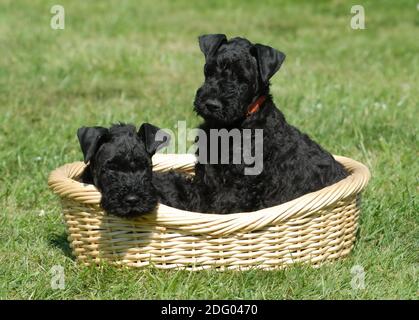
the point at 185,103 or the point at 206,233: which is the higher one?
the point at 185,103

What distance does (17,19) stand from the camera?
47.9 feet

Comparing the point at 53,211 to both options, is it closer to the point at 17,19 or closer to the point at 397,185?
the point at 397,185

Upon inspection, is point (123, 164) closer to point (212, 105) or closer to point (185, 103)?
point (212, 105)

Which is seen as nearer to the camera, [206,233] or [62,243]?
[206,233]

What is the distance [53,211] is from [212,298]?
2253mm

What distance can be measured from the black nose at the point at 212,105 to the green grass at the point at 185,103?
1.16 metres

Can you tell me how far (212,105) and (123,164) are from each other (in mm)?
743

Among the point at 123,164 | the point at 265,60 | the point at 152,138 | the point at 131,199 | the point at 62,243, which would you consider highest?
the point at 265,60

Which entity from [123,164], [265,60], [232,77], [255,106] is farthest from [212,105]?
[123,164]

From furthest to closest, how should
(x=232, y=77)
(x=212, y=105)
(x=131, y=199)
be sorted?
(x=232, y=77) → (x=212, y=105) → (x=131, y=199)

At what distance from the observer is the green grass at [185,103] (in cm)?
521

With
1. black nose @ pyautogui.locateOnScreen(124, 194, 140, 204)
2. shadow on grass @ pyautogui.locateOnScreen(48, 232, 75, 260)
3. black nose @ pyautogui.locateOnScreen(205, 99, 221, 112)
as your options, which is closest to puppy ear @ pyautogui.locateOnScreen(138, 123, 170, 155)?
black nose @ pyautogui.locateOnScreen(205, 99, 221, 112)

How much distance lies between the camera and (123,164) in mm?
5234

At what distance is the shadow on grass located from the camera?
587 centimetres
